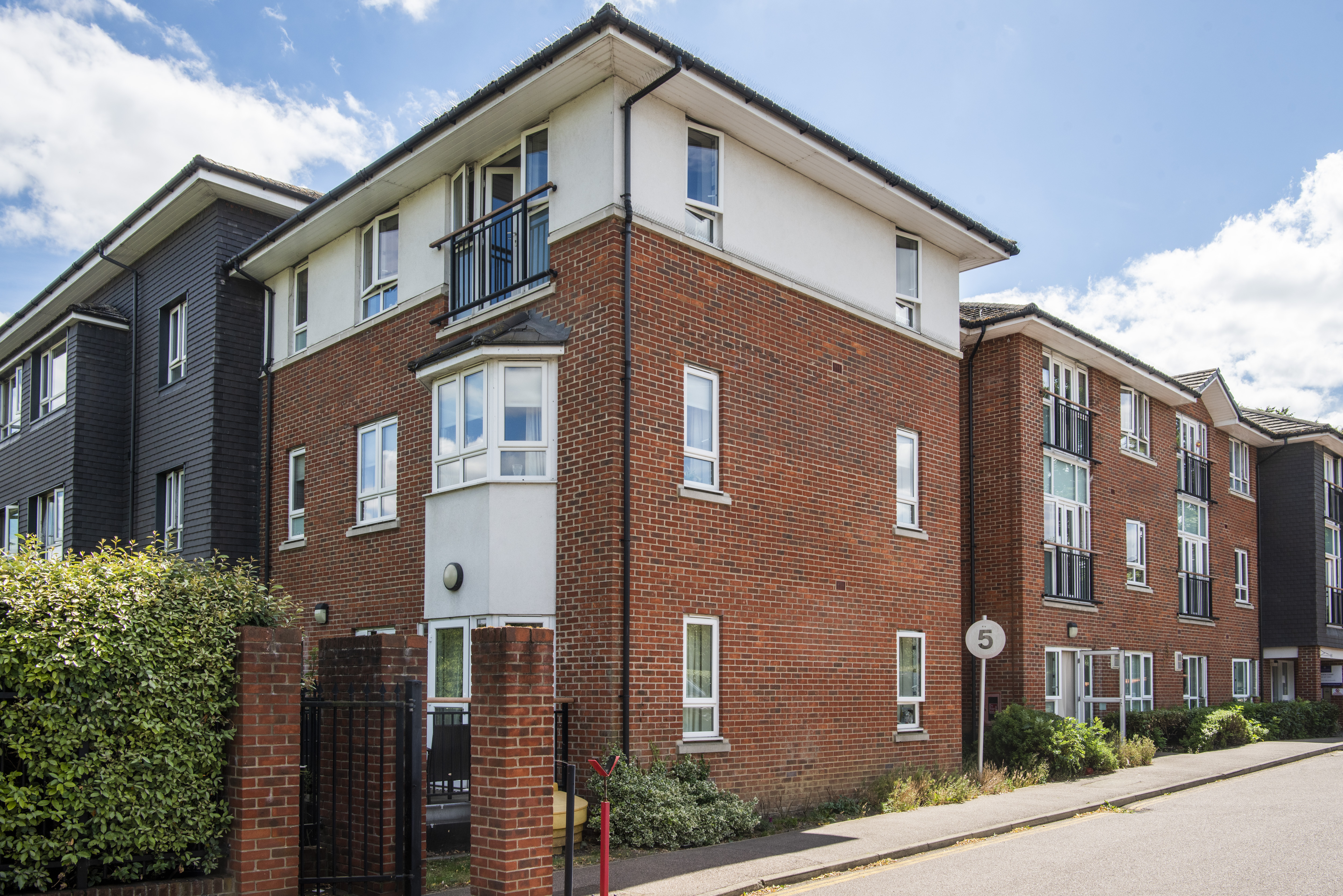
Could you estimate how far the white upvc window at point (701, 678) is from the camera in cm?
1245

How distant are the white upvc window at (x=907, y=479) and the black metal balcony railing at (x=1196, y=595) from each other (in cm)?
1293

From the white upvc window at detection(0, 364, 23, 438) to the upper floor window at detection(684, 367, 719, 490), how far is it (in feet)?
59.3

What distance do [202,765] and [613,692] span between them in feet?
17.0

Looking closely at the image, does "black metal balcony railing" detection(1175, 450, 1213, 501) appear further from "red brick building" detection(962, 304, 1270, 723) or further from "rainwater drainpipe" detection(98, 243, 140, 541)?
"rainwater drainpipe" detection(98, 243, 140, 541)

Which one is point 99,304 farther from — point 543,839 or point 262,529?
point 543,839

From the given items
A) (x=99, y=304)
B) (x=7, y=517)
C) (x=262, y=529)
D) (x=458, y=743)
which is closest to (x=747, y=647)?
(x=458, y=743)

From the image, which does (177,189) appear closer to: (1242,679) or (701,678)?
(701,678)

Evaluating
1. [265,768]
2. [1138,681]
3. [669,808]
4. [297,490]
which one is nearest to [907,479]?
[669,808]

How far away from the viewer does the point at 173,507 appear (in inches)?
778

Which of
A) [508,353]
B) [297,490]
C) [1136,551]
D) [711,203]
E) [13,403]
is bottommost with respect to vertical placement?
[1136,551]

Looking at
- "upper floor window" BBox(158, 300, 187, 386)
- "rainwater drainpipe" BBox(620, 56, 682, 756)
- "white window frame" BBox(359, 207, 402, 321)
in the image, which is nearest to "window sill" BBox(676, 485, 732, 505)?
"rainwater drainpipe" BBox(620, 56, 682, 756)

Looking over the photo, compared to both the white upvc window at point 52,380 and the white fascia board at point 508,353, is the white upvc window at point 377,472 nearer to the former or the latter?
the white fascia board at point 508,353

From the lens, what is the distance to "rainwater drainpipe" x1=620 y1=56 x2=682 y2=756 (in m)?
11.7

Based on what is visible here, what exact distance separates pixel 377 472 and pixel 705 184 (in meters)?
6.31
